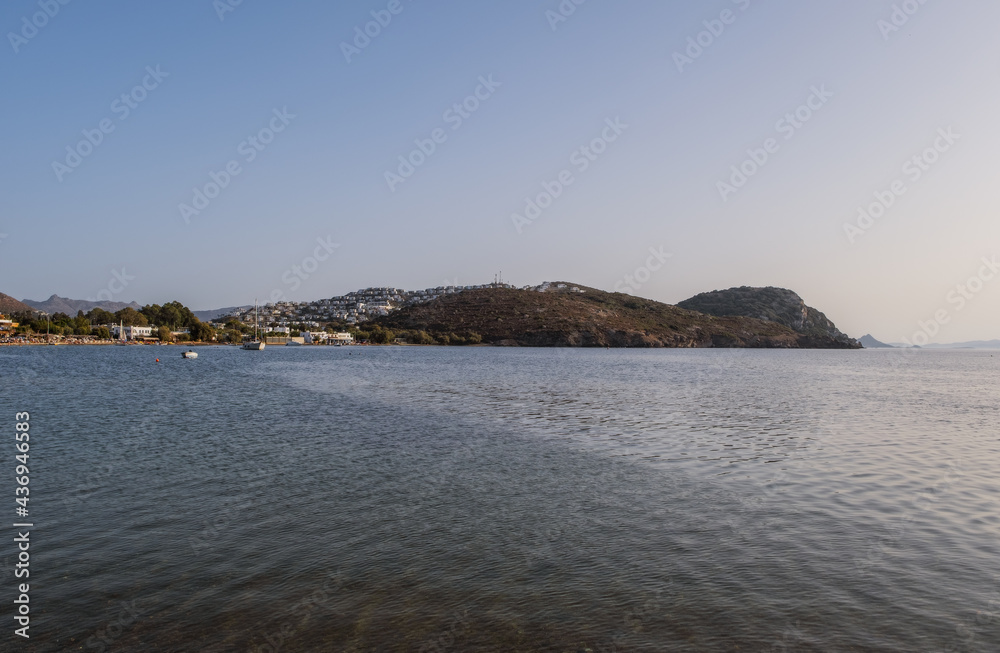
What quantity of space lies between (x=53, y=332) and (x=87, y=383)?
16783cm

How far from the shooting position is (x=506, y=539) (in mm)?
12422

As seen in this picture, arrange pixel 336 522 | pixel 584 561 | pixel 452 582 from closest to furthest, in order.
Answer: pixel 452 582 < pixel 584 561 < pixel 336 522

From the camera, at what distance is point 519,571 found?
35.1 ft

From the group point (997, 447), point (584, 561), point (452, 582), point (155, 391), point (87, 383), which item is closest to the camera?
point (452, 582)

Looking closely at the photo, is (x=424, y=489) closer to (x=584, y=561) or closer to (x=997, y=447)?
(x=584, y=561)

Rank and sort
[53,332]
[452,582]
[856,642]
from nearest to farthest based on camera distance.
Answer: [856,642] < [452,582] < [53,332]

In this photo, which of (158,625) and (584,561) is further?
(584,561)

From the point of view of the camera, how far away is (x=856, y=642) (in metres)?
8.28

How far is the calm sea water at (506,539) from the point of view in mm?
8594

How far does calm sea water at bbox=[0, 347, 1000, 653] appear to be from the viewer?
859 centimetres

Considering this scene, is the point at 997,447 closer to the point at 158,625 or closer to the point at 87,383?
the point at 158,625

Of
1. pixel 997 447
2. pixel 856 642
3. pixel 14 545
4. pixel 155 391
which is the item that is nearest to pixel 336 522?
pixel 14 545

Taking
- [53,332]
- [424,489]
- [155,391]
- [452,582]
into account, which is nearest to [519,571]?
[452,582]

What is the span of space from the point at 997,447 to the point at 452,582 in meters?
25.6
